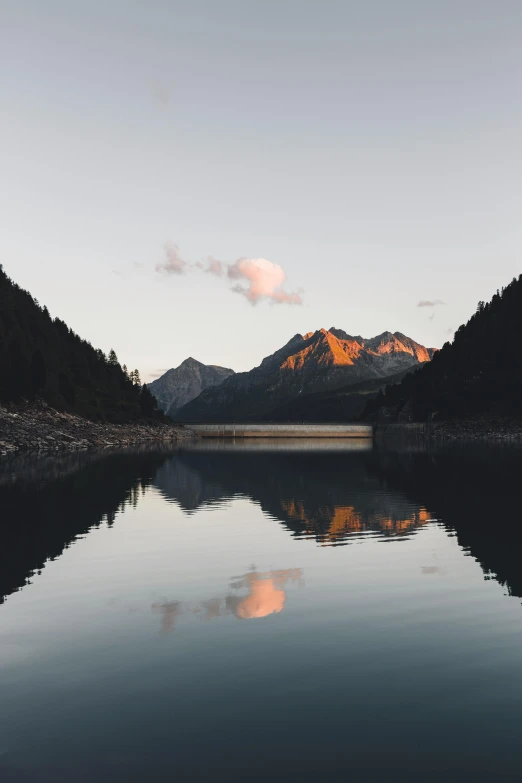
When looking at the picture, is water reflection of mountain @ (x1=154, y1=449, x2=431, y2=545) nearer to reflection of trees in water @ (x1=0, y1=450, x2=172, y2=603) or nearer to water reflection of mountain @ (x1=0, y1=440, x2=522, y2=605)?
water reflection of mountain @ (x1=0, y1=440, x2=522, y2=605)

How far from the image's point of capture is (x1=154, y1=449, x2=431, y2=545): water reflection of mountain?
1689 inches

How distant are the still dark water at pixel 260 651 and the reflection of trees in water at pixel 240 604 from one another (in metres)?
0.12

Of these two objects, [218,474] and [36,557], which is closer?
[36,557]

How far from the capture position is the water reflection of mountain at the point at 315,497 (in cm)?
4291

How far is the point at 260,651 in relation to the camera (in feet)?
59.3

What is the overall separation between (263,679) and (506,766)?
6.36 m

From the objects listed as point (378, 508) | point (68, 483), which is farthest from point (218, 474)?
point (378, 508)

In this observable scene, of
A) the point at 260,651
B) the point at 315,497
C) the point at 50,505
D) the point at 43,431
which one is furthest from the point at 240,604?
the point at 43,431

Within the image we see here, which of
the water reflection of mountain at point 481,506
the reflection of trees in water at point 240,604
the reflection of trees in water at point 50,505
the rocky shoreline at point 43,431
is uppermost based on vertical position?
the rocky shoreline at point 43,431

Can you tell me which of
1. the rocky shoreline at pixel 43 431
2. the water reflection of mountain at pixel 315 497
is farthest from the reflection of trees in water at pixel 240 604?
Result: the rocky shoreline at pixel 43 431

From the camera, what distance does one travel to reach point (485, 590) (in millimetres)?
25547

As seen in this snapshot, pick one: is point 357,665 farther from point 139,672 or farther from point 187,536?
point 187,536

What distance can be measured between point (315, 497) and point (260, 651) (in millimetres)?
43612

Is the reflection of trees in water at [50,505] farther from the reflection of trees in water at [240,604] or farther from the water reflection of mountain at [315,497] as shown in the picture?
the reflection of trees in water at [240,604]
